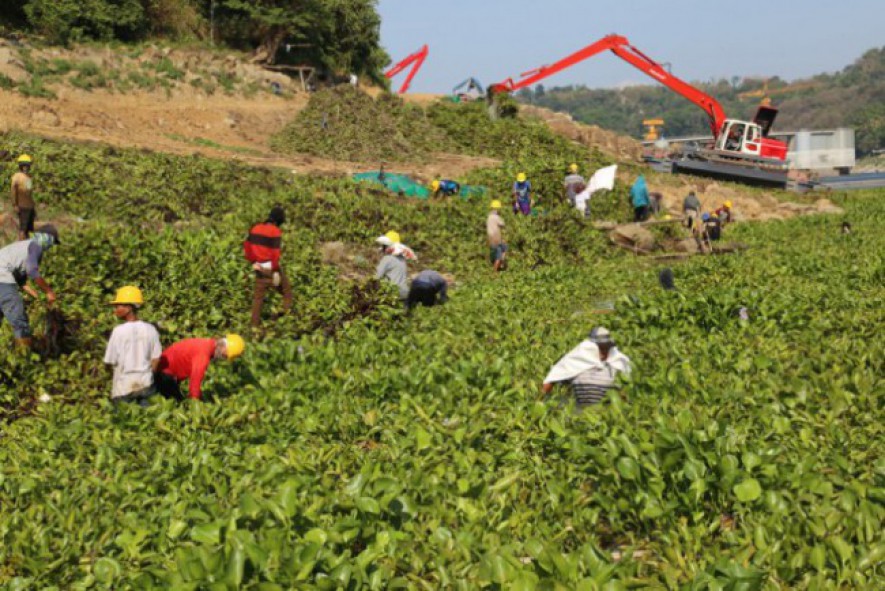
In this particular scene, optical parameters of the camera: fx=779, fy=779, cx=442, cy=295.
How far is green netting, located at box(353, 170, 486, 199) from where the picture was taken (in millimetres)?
23216

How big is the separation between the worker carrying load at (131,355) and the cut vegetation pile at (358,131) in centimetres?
2289

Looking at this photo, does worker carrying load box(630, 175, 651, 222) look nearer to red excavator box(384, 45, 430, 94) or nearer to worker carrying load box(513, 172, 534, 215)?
worker carrying load box(513, 172, 534, 215)

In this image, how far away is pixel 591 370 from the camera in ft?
24.8

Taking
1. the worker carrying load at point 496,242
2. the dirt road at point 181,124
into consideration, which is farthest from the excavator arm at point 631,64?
the worker carrying load at point 496,242

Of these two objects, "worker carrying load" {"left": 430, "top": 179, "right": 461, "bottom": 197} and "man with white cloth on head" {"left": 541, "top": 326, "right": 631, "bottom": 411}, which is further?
"worker carrying load" {"left": 430, "top": 179, "right": 461, "bottom": 197}

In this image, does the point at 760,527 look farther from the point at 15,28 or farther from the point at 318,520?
the point at 15,28

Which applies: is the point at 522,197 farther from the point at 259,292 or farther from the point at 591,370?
the point at 591,370

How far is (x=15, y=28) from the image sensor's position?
31703 millimetres

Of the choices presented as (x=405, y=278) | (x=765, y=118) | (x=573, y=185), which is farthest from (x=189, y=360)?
(x=765, y=118)

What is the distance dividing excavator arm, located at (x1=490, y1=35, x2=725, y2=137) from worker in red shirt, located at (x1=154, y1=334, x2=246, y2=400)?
37.1 metres

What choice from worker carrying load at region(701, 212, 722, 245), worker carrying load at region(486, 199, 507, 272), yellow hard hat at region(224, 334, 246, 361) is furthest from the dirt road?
yellow hard hat at region(224, 334, 246, 361)

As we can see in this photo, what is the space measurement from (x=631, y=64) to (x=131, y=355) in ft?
126

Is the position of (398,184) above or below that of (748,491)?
above

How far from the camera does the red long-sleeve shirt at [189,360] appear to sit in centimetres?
778
